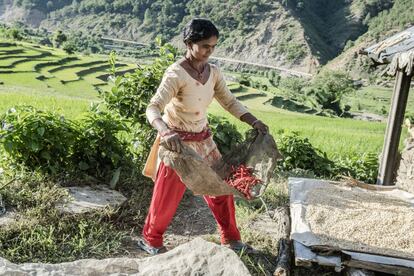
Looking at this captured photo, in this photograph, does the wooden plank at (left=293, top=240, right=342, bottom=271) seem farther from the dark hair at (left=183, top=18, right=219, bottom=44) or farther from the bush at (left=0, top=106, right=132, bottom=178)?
the bush at (left=0, top=106, right=132, bottom=178)

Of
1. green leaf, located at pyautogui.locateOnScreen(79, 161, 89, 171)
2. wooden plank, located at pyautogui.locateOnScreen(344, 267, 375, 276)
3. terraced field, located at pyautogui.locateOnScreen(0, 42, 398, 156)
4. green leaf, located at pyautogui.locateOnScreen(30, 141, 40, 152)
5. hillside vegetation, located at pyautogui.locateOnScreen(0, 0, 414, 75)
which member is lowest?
terraced field, located at pyautogui.locateOnScreen(0, 42, 398, 156)

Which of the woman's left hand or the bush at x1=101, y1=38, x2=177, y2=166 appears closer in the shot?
the woman's left hand

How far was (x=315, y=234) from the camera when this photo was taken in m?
3.05

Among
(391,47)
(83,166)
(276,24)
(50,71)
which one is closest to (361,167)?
(391,47)

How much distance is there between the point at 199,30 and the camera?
2520 millimetres

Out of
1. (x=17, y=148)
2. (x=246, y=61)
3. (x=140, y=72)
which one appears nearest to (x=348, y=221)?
(x=140, y=72)

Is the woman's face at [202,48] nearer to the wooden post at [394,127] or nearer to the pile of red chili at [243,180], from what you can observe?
the pile of red chili at [243,180]

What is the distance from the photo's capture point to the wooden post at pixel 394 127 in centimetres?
448

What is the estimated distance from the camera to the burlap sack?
255cm

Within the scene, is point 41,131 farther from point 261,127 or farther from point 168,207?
point 261,127

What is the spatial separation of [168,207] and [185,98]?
0.70 m

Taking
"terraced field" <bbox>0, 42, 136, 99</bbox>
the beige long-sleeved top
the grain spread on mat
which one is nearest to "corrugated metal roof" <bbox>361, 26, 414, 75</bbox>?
the grain spread on mat

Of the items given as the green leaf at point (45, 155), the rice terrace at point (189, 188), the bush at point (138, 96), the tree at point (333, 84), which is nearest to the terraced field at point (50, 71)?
the bush at point (138, 96)

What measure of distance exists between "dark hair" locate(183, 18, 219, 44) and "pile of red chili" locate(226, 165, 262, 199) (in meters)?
0.89
